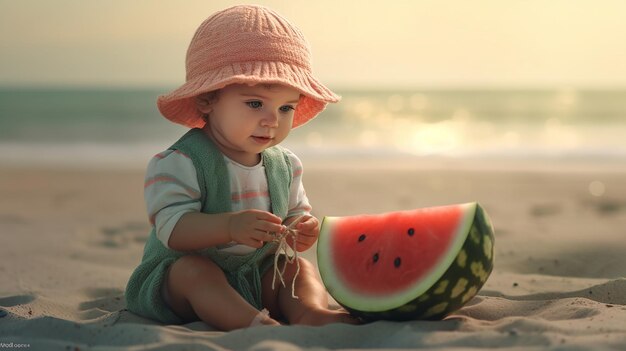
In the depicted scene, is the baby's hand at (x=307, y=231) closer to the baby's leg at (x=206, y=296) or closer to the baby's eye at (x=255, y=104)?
the baby's leg at (x=206, y=296)

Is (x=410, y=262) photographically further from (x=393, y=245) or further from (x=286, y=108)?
(x=286, y=108)

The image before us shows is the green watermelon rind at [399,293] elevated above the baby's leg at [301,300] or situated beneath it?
elevated above

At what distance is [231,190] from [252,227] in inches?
14.9

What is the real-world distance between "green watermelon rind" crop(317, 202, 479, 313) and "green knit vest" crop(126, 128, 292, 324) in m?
0.33

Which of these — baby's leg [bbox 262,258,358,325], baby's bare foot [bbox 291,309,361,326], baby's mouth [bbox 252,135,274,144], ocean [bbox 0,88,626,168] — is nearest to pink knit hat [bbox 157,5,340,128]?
baby's mouth [bbox 252,135,274,144]

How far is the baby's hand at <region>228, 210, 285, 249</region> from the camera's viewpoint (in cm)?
295

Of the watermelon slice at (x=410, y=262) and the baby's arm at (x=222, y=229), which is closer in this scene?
the watermelon slice at (x=410, y=262)

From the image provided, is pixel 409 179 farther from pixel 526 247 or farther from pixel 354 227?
pixel 354 227

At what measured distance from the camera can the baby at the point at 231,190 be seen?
3047mm

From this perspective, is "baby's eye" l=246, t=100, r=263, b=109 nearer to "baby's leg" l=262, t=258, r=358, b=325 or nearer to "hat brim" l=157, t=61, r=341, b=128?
"hat brim" l=157, t=61, r=341, b=128

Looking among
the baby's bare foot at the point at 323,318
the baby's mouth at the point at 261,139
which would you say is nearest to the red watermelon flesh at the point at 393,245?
the baby's bare foot at the point at 323,318

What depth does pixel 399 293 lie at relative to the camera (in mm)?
2873

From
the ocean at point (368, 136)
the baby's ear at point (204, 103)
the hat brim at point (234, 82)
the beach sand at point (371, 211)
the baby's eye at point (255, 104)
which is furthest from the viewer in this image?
the ocean at point (368, 136)

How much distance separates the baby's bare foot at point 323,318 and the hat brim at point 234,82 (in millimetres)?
847
